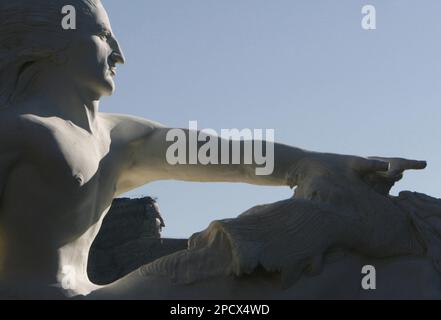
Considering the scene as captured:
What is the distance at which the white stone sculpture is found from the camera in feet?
15.4

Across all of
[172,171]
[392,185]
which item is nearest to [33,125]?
[172,171]

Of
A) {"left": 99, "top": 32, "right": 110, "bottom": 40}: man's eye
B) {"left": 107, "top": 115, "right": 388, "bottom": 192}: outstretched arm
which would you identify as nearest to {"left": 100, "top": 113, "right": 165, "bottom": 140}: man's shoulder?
{"left": 107, "top": 115, "right": 388, "bottom": 192}: outstretched arm

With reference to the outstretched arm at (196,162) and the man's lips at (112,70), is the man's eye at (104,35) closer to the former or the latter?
the man's lips at (112,70)

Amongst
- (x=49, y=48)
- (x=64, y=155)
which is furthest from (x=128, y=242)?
(x=64, y=155)

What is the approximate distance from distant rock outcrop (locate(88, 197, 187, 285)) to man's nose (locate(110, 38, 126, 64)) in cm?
462

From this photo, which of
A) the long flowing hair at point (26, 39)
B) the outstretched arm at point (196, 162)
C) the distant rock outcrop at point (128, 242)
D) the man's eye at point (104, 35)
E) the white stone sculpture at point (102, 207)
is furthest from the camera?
the distant rock outcrop at point (128, 242)

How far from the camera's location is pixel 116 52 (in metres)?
5.16

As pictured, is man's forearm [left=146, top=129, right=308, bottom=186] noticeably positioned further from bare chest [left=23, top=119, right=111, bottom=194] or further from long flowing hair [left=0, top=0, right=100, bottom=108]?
long flowing hair [left=0, top=0, right=100, bottom=108]

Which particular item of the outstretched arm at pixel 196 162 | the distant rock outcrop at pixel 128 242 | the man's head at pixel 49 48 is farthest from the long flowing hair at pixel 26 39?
the distant rock outcrop at pixel 128 242

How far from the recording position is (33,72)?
4.96 meters

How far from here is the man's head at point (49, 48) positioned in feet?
16.1

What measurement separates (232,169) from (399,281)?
957 mm

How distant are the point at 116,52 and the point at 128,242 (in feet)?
16.8

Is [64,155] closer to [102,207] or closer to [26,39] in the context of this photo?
[102,207]
